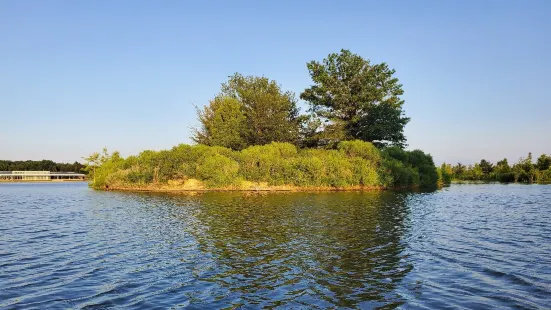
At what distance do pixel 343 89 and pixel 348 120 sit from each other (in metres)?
6.08

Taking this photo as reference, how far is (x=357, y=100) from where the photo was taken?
7038 cm

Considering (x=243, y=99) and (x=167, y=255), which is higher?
(x=243, y=99)

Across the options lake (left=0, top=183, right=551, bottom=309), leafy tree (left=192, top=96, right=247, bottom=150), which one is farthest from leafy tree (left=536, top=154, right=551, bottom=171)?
lake (left=0, top=183, right=551, bottom=309)

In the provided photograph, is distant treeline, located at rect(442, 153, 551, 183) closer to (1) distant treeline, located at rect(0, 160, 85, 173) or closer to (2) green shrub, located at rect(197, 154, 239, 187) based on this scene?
(2) green shrub, located at rect(197, 154, 239, 187)

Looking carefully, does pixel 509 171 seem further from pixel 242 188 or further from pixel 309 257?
pixel 309 257

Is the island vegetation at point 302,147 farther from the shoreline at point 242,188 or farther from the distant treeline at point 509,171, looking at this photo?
the distant treeline at point 509,171

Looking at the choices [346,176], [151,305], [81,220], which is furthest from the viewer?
[346,176]

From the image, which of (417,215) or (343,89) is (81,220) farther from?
(343,89)

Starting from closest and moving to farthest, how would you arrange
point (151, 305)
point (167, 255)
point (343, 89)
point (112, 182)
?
1. point (151, 305)
2. point (167, 255)
3. point (112, 182)
4. point (343, 89)

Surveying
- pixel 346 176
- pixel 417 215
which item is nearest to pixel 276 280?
pixel 417 215

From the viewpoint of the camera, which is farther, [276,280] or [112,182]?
[112,182]

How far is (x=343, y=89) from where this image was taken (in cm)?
7106

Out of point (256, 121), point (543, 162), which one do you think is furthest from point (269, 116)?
point (543, 162)

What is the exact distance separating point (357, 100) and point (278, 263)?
60317 mm
